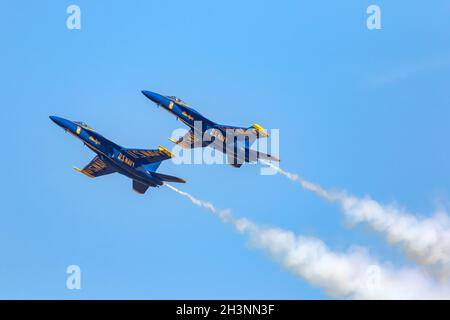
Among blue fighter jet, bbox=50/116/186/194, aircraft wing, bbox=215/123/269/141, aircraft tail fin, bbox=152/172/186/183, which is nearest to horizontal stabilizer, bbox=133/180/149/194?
blue fighter jet, bbox=50/116/186/194

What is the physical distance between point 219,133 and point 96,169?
1548 centimetres

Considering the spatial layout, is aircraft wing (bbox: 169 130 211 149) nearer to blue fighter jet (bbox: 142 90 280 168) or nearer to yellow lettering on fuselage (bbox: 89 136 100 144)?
blue fighter jet (bbox: 142 90 280 168)

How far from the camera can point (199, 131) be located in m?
116

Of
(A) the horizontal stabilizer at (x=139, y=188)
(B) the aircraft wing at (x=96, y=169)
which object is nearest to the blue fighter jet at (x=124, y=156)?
(A) the horizontal stabilizer at (x=139, y=188)

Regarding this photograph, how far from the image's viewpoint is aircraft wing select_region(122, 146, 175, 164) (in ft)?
360

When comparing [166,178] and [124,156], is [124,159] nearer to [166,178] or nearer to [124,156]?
[124,156]

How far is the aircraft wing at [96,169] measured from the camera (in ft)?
388

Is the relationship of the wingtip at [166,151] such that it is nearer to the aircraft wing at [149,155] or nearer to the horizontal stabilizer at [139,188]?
the aircraft wing at [149,155]
